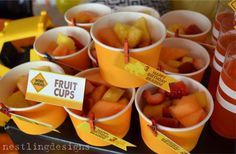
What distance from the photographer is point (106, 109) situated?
65 cm

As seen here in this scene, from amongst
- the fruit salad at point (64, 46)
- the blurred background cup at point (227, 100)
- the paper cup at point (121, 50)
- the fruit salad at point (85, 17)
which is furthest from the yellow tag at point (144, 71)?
the fruit salad at point (85, 17)

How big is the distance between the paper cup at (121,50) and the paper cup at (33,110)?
14cm

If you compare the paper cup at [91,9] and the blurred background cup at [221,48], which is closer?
the blurred background cup at [221,48]

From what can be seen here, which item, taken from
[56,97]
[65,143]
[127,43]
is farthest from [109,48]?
[65,143]

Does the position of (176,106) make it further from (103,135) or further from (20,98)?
(20,98)

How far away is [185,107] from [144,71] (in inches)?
4.7

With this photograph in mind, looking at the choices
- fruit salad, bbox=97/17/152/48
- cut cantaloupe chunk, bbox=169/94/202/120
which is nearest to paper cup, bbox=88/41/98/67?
fruit salad, bbox=97/17/152/48

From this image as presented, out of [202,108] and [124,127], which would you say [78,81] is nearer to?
[124,127]

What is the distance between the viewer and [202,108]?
63cm

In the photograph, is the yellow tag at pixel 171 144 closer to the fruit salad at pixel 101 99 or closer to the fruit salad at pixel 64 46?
the fruit salad at pixel 101 99

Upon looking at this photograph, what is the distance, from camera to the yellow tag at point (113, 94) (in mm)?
668

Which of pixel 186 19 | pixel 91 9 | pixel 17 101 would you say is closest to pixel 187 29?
pixel 186 19

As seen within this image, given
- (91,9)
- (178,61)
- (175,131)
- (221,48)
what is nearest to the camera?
(175,131)

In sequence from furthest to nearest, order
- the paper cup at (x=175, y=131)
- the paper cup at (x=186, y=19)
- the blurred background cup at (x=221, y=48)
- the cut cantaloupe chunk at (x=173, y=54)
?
the paper cup at (x=186, y=19) < the cut cantaloupe chunk at (x=173, y=54) < the blurred background cup at (x=221, y=48) < the paper cup at (x=175, y=131)
